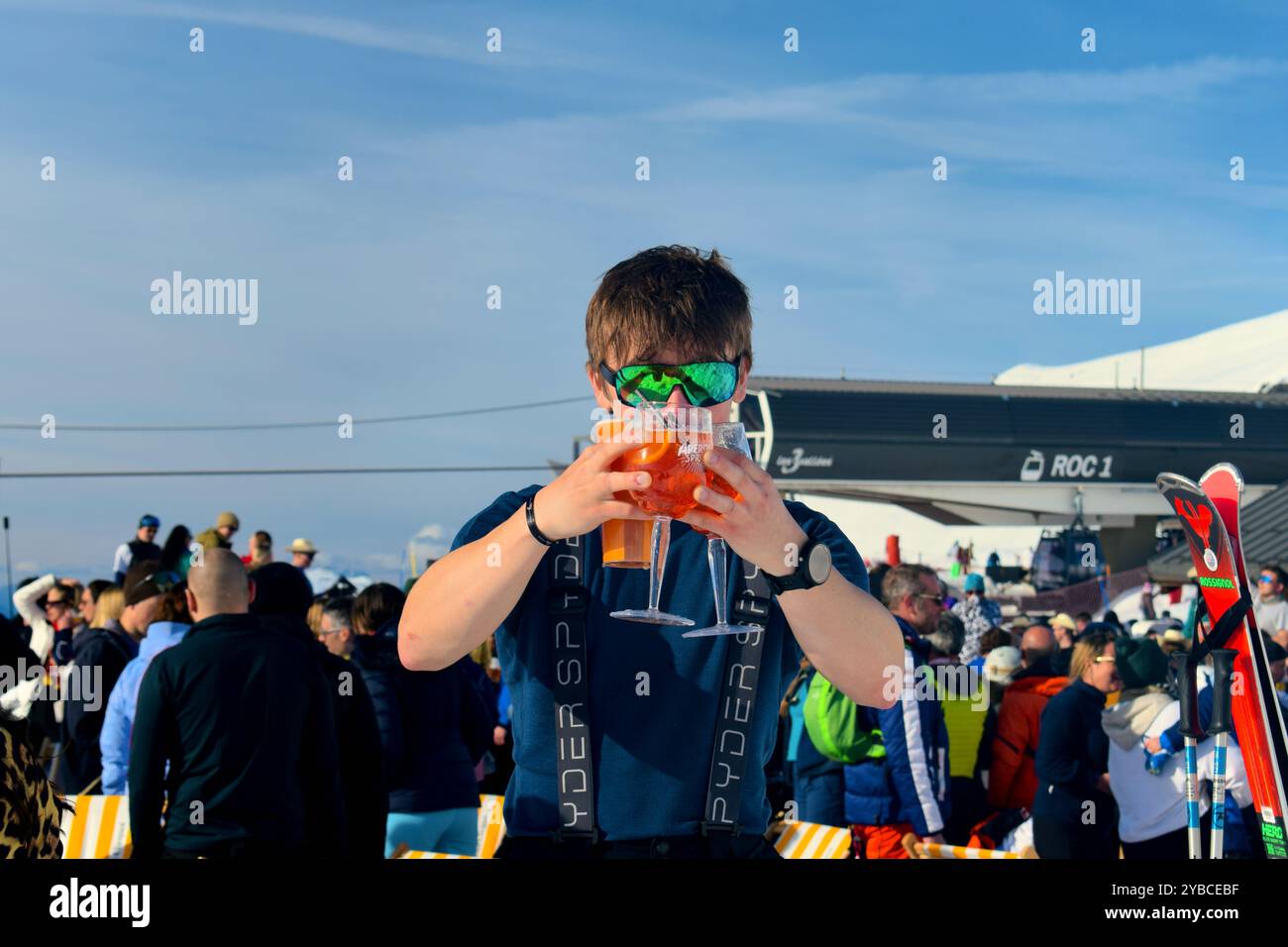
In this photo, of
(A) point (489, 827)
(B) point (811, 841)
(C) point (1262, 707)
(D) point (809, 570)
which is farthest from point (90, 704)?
(D) point (809, 570)

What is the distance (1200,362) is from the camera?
377 feet

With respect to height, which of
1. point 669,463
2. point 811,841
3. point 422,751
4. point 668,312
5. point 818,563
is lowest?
point 811,841

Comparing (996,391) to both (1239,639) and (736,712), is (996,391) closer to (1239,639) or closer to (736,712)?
(1239,639)

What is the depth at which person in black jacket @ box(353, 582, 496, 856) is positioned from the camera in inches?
234

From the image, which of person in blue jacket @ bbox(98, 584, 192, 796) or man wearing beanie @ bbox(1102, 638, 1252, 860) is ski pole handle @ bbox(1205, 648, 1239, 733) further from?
person in blue jacket @ bbox(98, 584, 192, 796)

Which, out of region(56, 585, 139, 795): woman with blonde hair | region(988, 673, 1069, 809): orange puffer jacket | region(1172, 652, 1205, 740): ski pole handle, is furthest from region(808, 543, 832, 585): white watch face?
region(988, 673, 1069, 809): orange puffer jacket

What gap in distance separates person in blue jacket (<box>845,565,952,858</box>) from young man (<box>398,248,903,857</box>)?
4.11 meters

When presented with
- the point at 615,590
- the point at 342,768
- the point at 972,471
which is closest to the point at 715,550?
the point at 615,590

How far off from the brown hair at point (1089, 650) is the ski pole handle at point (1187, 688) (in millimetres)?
1583

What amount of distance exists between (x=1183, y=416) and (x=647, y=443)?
44381mm

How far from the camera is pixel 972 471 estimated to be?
40750 mm

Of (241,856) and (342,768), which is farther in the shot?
(342,768)

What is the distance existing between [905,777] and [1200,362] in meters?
119
